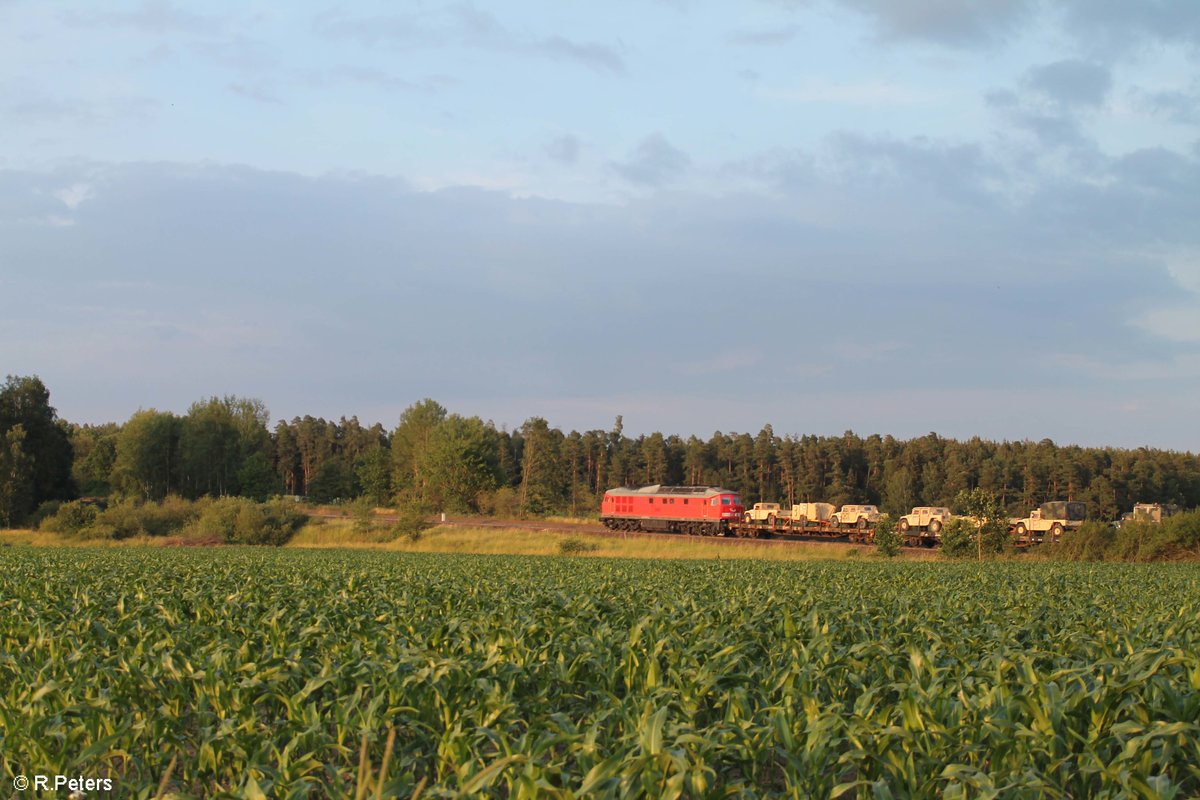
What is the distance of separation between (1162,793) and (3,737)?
687 cm

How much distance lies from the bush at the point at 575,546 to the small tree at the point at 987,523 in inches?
705

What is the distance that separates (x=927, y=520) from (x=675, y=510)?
15.0 m

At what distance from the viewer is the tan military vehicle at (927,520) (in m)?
53.4

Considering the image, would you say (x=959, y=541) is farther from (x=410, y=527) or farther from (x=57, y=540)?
(x=57, y=540)

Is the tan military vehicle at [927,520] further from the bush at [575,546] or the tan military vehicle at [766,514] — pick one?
the bush at [575,546]

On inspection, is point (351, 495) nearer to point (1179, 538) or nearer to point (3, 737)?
point (1179, 538)

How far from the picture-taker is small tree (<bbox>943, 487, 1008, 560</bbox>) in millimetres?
41438

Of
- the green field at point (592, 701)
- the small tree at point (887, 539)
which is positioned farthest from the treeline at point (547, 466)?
the green field at point (592, 701)

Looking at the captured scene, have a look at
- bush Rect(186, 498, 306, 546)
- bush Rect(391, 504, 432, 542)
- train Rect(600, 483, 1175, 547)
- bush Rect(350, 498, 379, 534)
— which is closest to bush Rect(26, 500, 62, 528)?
bush Rect(186, 498, 306, 546)

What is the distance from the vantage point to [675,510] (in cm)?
5981

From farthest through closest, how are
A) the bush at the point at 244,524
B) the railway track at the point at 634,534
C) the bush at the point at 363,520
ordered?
the bush at the point at 363,520, the bush at the point at 244,524, the railway track at the point at 634,534

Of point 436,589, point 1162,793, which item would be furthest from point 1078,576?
point 1162,793

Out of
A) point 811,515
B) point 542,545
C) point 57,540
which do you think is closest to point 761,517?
point 811,515

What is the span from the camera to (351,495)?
11969 cm
